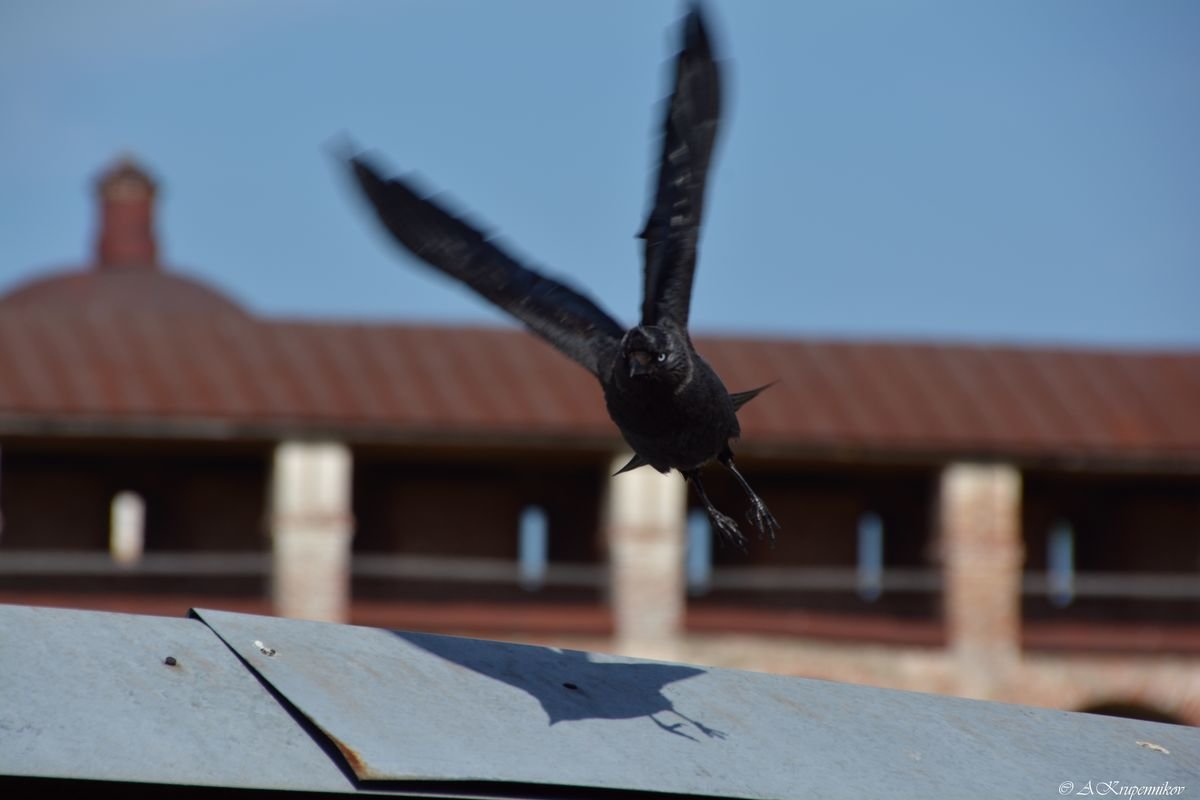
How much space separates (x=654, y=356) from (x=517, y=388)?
14270 mm

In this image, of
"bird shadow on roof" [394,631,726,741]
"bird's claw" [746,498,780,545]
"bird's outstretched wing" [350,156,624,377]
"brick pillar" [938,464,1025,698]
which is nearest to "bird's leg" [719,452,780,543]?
"bird's claw" [746,498,780,545]

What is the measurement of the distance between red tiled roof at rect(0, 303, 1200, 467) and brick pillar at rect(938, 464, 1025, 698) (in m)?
0.31

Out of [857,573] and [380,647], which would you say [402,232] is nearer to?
[380,647]

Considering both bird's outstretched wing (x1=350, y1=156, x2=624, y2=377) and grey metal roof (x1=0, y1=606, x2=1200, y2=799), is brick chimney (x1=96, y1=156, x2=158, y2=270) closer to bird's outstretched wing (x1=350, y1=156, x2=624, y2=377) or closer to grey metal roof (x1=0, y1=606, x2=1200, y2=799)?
bird's outstretched wing (x1=350, y1=156, x2=624, y2=377)

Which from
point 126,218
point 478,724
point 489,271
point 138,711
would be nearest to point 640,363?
point 489,271

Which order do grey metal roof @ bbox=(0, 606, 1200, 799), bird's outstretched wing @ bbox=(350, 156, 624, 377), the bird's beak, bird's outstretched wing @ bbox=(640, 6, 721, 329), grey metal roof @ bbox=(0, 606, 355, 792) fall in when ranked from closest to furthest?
grey metal roof @ bbox=(0, 606, 355, 792) < grey metal roof @ bbox=(0, 606, 1200, 799) < the bird's beak < bird's outstretched wing @ bbox=(640, 6, 721, 329) < bird's outstretched wing @ bbox=(350, 156, 624, 377)

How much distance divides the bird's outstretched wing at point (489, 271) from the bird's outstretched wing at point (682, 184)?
283mm

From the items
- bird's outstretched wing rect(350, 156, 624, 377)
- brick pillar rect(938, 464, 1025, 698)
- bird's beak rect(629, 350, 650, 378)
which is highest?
bird's outstretched wing rect(350, 156, 624, 377)

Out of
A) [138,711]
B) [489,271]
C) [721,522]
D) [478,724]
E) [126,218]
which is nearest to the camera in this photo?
[138,711]

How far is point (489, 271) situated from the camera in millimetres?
5453

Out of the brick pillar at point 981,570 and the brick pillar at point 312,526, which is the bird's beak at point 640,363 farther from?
the brick pillar at point 981,570

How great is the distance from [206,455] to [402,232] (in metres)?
15.0

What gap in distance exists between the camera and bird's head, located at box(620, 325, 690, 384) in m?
4.96

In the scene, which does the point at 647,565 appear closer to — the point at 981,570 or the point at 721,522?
the point at 981,570
